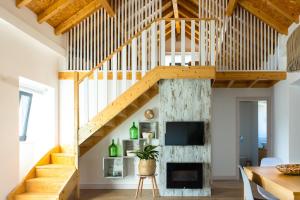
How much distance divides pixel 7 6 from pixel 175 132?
346cm

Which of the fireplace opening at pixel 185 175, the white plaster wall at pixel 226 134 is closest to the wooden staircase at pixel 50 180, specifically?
the fireplace opening at pixel 185 175

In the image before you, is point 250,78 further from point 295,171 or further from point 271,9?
point 295,171

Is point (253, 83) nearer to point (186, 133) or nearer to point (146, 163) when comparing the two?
point (186, 133)

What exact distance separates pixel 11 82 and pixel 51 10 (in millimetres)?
1684

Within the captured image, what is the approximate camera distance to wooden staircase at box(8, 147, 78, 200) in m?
6.13

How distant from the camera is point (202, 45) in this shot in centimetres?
693

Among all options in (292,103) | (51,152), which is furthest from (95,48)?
(292,103)

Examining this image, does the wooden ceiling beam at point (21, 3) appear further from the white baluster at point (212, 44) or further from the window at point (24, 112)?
the white baluster at point (212, 44)

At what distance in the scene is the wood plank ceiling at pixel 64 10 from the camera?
667cm

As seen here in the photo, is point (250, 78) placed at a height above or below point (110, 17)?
below

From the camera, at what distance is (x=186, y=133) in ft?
22.7

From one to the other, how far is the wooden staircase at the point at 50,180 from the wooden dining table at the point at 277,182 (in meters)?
3.36

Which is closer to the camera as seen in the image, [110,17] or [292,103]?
[292,103]

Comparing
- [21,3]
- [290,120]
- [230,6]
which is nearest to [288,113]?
[290,120]
